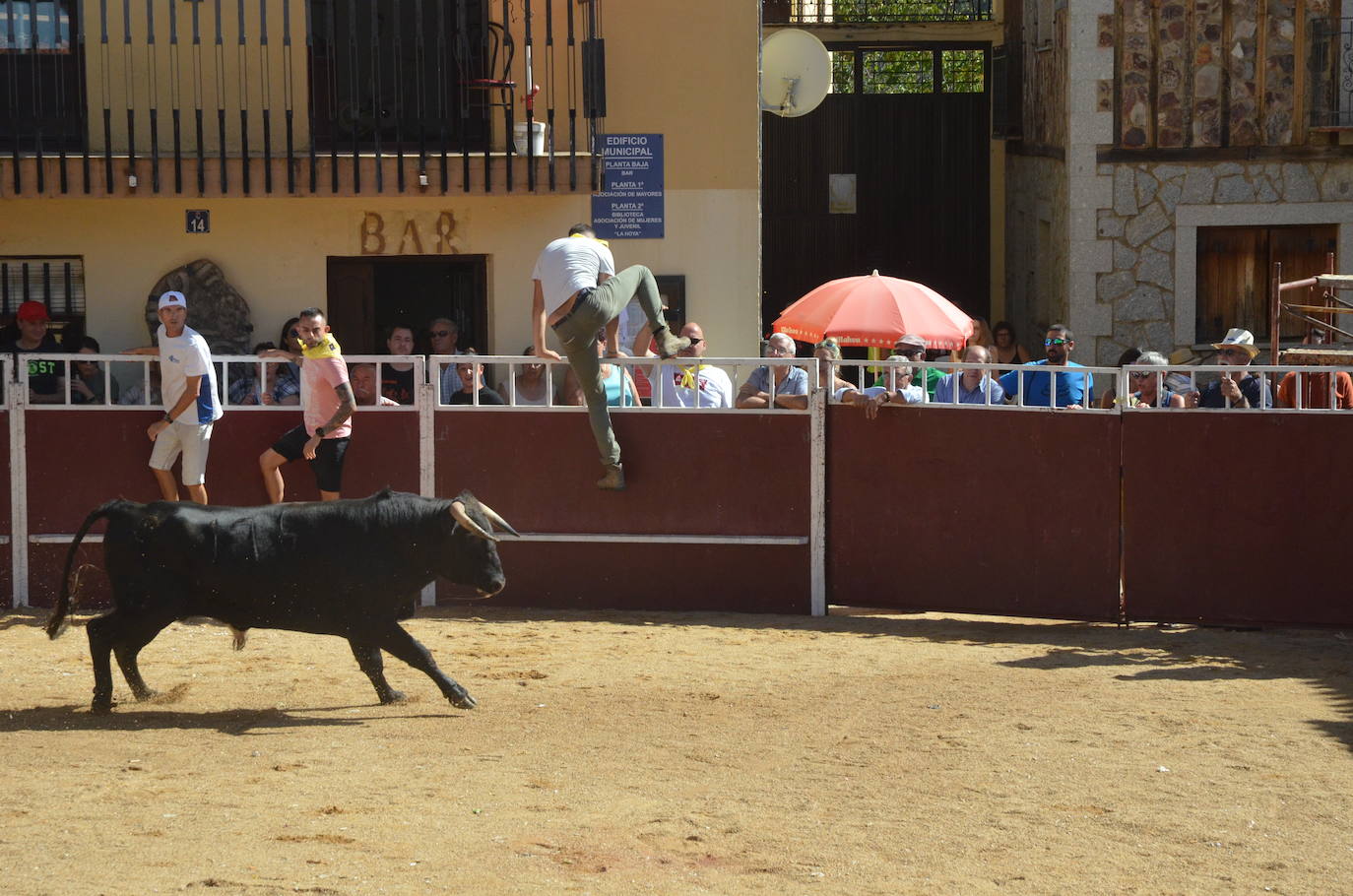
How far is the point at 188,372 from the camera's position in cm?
1109

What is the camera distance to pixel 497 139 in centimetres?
1423

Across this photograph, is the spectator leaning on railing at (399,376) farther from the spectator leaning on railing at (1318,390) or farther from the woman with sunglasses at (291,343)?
the spectator leaning on railing at (1318,390)

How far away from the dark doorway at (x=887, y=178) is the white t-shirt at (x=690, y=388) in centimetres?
1119

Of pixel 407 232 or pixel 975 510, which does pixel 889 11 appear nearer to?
pixel 407 232

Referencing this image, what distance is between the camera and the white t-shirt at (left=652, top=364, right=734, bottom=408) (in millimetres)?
11672

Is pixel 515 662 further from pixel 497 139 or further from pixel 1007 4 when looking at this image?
pixel 1007 4

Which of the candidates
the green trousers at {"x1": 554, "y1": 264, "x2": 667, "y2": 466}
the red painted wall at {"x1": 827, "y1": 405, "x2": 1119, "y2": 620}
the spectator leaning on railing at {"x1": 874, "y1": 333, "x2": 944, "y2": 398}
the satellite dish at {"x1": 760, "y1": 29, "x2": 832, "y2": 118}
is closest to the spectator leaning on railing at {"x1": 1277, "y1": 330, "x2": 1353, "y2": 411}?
the red painted wall at {"x1": 827, "y1": 405, "x2": 1119, "y2": 620}

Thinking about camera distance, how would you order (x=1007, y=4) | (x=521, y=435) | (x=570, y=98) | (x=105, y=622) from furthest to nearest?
1. (x=1007, y=4)
2. (x=570, y=98)
3. (x=521, y=435)
4. (x=105, y=622)

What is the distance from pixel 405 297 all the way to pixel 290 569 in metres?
6.11

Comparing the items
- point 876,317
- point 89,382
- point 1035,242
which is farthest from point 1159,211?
point 89,382

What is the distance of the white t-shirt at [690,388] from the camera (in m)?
11.7

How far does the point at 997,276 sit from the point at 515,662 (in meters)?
14.0

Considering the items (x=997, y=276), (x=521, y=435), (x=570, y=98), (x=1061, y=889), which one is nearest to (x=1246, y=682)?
(x=1061, y=889)

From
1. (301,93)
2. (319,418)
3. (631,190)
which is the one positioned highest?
(301,93)
